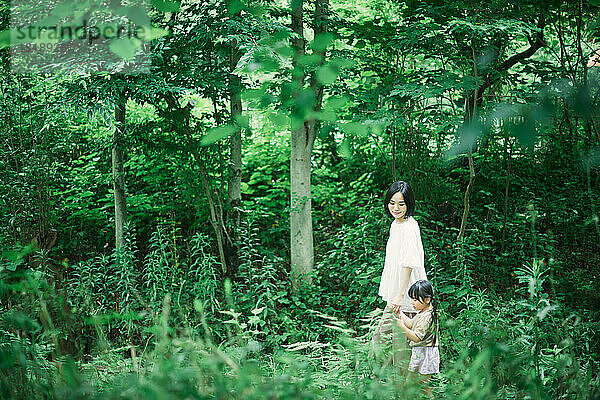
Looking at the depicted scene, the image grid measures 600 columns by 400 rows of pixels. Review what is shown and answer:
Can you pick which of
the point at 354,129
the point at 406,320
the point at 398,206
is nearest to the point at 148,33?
the point at 354,129

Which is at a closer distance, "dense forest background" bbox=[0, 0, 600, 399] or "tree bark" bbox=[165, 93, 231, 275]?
"dense forest background" bbox=[0, 0, 600, 399]

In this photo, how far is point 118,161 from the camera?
532 centimetres

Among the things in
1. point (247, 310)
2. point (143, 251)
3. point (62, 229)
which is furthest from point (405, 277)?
point (62, 229)

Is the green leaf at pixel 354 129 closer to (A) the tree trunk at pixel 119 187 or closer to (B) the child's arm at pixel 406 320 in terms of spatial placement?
(B) the child's arm at pixel 406 320

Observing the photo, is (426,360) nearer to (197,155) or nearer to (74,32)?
(74,32)

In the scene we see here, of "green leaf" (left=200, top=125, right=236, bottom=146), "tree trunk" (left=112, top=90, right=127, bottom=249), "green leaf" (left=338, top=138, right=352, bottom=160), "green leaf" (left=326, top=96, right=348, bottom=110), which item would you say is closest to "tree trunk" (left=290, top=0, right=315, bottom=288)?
"tree trunk" (left=112, top=90, right=127, bottom=249)

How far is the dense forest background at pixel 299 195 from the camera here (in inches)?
141

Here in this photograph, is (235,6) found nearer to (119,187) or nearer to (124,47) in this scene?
(124,47)

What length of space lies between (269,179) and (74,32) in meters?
5.10

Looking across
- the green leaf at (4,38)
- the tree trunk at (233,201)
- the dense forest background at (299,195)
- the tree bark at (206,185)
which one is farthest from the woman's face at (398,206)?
the green leaf at (4,38)

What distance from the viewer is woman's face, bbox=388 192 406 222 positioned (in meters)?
3.71

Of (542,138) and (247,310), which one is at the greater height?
(542,138)

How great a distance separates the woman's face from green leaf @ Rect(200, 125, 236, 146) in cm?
258

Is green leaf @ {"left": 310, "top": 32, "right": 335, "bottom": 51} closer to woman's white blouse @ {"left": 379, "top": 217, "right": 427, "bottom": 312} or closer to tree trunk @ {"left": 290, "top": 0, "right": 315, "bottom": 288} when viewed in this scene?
woman's white blouse @ {"left": 379, "top": 217, "right": 427, "bottom": 312}
